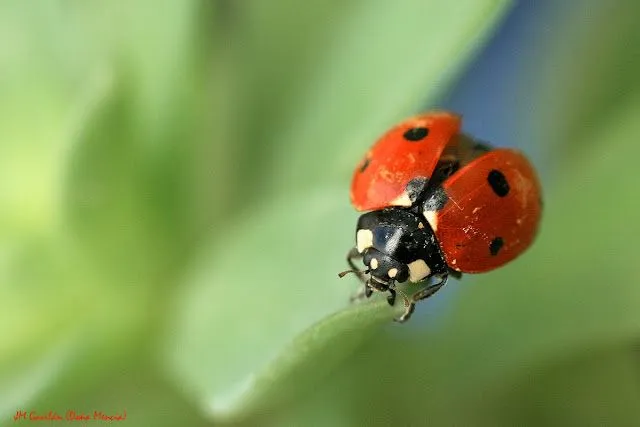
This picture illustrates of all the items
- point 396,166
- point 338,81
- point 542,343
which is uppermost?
point 338,81

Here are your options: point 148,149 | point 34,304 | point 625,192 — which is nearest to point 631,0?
point 625,192

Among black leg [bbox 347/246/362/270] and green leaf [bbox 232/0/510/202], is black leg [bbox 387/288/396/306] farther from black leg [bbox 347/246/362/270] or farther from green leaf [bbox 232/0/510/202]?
green leaf [bbox 232/0/510/202]

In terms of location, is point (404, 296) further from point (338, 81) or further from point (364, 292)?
point (338, 81)

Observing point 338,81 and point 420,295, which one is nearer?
point 420,295

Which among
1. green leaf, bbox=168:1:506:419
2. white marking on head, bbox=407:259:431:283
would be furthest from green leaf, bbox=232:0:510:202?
white marking on head, bbox=407:259:431:283

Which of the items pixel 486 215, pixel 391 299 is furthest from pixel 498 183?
pixel 391 299

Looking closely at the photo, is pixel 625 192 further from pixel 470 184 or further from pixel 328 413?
pixel 328 413

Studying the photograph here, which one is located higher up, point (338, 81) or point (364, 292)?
point (338, 81)

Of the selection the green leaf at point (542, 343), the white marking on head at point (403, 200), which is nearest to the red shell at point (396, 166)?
the white marking on head at point (403, 200)
